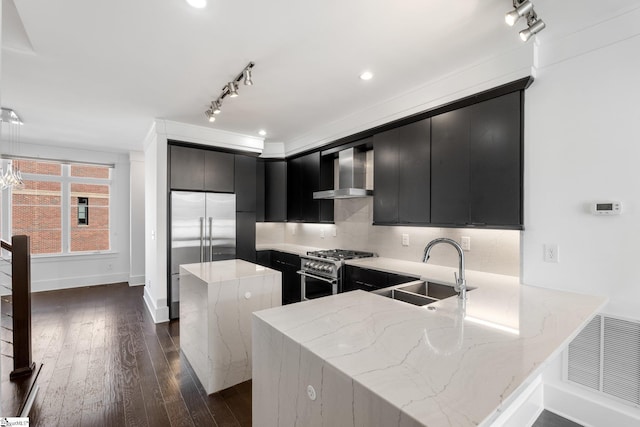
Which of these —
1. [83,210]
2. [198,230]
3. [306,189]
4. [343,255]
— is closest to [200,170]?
[198,230]

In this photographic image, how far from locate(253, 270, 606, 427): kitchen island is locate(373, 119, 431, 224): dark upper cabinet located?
55.9 inches

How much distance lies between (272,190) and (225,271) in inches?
104

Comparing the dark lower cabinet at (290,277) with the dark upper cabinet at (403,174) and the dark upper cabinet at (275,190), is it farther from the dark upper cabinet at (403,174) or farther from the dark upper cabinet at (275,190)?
the dark upper cabinet at (403,174)

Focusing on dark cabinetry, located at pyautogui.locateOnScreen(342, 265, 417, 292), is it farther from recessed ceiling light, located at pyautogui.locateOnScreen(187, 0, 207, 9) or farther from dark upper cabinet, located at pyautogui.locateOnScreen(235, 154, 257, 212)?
recessed ceiling light, located at pyautogui.locateOnScreen(187, 0, 207, 9)

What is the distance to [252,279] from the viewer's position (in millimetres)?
2609

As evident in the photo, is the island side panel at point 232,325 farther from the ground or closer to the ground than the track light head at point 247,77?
closer to the ground

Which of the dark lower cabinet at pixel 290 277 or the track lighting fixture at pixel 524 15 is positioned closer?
the track lighting fixture at pixel 524 15

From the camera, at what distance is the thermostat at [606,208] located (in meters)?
1.99

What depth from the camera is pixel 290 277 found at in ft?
14.8

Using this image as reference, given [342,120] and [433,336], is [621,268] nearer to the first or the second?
[433,336]

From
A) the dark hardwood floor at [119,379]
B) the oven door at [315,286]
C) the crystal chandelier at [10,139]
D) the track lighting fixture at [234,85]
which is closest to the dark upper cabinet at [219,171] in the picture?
the track lighting fixture at [234,85]

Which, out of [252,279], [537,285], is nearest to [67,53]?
[252,279]

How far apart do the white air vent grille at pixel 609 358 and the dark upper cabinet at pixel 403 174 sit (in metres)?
1.45

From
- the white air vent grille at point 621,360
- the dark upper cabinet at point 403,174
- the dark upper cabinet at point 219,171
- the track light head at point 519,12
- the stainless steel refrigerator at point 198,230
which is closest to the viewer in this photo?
the track light head at point 519,12
